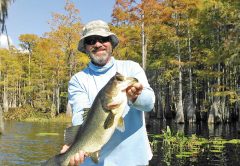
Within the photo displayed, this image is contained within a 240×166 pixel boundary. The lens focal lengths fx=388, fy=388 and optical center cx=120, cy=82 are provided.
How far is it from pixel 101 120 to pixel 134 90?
13.1 inches

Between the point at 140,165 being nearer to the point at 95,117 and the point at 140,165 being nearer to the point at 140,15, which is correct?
the point at 95,117

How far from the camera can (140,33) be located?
1485 inches

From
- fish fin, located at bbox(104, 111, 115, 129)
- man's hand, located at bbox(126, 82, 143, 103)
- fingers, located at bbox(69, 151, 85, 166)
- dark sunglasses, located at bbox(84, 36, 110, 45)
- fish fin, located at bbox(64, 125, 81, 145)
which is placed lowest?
fingers, located at bbox(69, 151, 85, 166)

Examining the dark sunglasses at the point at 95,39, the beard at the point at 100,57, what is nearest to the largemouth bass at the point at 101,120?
the beard at the point at 100,57

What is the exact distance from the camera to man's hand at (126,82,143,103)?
2.88 metres

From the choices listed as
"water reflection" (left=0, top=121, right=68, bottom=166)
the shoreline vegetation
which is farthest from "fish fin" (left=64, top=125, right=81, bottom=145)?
the shoreline vegetation

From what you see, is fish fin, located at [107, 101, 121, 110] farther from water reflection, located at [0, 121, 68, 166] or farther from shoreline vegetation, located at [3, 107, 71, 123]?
shoreline vegetation, located at [3, 107, 71, 123]

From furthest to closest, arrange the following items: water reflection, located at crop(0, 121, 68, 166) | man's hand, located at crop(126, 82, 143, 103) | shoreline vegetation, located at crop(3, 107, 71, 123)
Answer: shoreline vegetation, located at crop(3, 107, 71, 123) < water reflection, located at crop(0, 121, 68, 166) < man's hand, located at crop(126, 82, 143, 103)

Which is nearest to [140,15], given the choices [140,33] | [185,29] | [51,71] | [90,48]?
[140,33]

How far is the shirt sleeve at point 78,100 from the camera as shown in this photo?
11.7 ft

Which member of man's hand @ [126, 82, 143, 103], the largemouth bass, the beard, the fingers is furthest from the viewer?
the beard

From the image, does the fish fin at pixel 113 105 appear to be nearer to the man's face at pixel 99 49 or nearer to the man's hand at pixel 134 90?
the man's hand at pixel 134 90

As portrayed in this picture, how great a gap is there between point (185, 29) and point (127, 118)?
37465 millimetres

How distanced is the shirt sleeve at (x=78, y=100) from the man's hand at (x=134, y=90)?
0.68 meters
